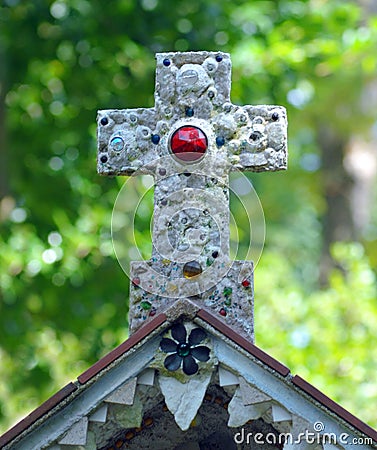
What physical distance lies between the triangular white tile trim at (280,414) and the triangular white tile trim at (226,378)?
6.7 inches

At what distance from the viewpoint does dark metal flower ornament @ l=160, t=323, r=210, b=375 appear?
316cm

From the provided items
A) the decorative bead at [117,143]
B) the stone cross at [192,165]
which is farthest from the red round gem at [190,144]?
the decorative bead at [117,143]

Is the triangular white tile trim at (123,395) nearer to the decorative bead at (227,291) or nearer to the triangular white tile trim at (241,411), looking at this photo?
the triangular white tile trim at (241,411)

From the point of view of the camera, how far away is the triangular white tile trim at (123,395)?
3117mm

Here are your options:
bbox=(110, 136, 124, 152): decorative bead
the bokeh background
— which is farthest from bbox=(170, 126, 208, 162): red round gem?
the bokeh background

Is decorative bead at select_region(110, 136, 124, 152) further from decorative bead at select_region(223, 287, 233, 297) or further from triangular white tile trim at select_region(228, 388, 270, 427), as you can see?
triangular white tile trim at select_region(228, 388, 270, 427)

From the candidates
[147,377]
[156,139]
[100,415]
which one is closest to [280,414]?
[147,377]

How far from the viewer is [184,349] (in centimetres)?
317

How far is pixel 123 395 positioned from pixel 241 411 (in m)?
0.44

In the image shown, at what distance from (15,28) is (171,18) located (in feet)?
5.11

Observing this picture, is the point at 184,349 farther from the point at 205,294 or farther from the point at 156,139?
the point at 156,139

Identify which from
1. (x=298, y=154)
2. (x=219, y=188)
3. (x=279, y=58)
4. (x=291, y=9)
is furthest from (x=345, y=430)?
(x=298, y=154)

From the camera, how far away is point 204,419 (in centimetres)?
365

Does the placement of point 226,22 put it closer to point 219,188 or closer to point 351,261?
point 351,261
